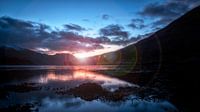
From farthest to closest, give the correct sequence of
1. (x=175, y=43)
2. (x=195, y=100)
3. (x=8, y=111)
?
(x=175, y=43)
(x=195, y=100)
(x=8, y=111)

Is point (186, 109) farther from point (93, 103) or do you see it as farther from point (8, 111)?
point (8, 111)

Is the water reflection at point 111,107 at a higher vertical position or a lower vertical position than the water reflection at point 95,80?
lower

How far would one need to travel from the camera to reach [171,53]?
577 feet

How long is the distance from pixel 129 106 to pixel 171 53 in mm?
162492

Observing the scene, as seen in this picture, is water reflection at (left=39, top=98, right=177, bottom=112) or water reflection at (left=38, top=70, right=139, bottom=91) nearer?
water reflection at (left=39, top=98, right=177, bottom=112)

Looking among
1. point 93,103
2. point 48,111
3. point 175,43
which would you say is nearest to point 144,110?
point 93,103

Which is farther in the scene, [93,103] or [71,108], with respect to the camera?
[93,103]

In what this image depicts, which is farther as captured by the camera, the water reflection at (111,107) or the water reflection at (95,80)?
the water reflection at (95,80)

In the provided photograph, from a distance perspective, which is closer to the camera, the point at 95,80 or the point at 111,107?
the point at 111,107

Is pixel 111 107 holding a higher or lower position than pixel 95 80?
lower

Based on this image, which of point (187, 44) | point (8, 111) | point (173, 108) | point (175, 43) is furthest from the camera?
point (175, 43)

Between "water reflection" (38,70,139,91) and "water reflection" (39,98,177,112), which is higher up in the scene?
"water reflection" (38,70,139,91)

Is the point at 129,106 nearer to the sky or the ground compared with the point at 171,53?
nearer to the ground

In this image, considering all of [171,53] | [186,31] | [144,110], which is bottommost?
[144,110]
